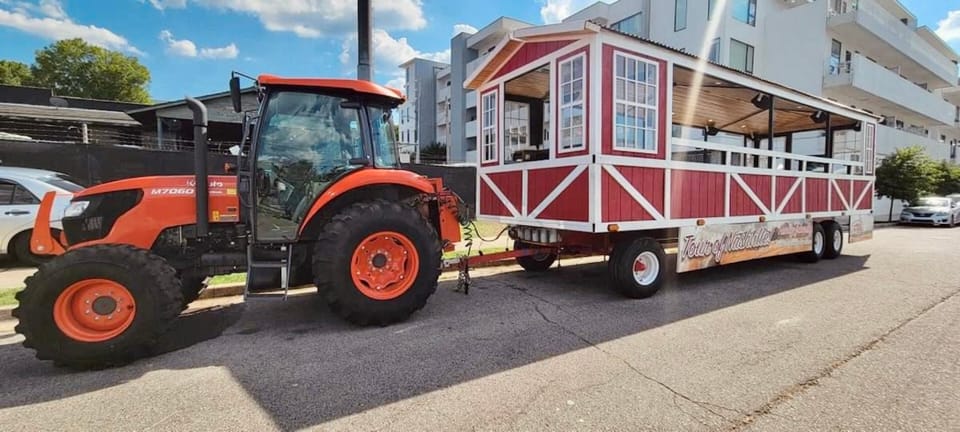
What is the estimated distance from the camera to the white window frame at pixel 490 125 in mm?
7316

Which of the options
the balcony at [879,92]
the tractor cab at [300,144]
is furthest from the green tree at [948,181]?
the tractor cab at [300,144]

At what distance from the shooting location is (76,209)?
13.0 feet

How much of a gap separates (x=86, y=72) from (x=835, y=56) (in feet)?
194

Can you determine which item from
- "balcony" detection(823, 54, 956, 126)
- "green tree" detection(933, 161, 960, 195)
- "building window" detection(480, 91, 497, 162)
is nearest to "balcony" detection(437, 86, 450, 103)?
"balcony" detection(823, 54, 956, 126)

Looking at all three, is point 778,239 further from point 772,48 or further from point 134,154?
point 772,48

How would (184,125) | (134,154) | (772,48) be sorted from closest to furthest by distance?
(134,154) → (184,125) → (772,48)

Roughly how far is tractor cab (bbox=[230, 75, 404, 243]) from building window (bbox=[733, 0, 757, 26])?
70.6 ft

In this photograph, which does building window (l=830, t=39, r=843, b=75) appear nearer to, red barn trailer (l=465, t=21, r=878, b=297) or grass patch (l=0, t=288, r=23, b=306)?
red barn trailer (l=465, t=21, r=878, b=297)

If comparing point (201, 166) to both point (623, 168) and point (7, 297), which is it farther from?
point (623, 168)

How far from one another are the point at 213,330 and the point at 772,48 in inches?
998

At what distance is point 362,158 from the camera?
4719 mm

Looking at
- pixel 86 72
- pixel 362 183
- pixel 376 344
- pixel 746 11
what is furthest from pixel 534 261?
pixel 86 72

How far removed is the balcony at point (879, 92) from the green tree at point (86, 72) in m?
55.4

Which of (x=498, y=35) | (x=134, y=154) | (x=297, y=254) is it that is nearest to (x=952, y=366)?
(x=297, y=254)
